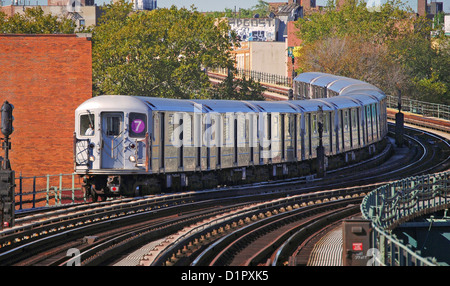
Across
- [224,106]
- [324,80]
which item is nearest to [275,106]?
[224,106]

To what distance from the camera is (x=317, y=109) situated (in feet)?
115

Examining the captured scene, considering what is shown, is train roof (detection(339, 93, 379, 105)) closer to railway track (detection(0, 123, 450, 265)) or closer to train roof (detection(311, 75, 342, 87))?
railway track (detection(0, 123, 450, 265))

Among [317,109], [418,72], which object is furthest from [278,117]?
[418,72]

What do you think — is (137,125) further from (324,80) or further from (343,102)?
(324,80)

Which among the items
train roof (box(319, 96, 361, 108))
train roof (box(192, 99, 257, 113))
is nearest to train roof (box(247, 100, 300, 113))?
train roof (box(192, 99, 257, 113))

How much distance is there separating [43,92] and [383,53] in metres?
48.8

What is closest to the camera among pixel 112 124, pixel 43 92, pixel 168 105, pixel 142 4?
pixel 112 124

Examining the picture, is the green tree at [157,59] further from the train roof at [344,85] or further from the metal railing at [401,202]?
the metal railing at [401,202]

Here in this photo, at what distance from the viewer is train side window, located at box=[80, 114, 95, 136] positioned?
1032 inches

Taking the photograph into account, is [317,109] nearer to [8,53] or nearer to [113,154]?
[113,154]

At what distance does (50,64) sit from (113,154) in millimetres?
13946

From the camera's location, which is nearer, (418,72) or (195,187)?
(195,187)

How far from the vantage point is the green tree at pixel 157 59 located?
6188cm

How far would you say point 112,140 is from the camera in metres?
26.1
